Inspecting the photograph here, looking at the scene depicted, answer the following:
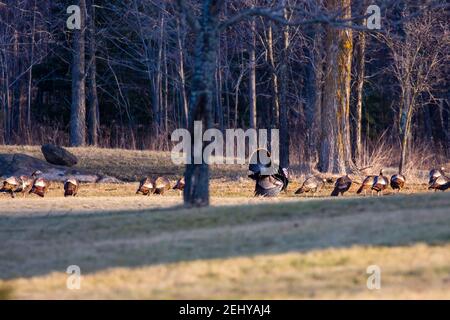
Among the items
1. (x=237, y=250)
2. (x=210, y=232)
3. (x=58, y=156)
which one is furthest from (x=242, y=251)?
(x=58, y=156)

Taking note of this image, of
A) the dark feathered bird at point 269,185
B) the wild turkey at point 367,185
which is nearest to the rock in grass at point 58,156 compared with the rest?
the dark feathered bird at point 269,185

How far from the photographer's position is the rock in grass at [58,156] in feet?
102

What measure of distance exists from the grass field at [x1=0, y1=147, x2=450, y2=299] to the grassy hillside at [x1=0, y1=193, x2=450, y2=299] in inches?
0.6

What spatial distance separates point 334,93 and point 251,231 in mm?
17492

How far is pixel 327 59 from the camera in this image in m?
30.7

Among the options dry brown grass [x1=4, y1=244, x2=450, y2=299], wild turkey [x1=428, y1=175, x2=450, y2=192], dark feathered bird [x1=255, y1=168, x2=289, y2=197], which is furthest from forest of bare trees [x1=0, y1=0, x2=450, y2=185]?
dry brown grass [x1=4, y1=244, x2=450, y2=299]

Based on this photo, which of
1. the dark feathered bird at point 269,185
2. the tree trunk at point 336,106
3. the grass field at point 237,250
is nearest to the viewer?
the grass field at point 237,250

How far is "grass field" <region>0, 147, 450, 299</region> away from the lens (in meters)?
11.3

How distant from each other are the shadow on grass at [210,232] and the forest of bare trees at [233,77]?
36.6 feet

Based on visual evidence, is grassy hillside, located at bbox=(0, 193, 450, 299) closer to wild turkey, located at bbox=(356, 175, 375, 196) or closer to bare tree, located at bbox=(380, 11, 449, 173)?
wild turkey, located at bbox=(356, 175, 375, 196)

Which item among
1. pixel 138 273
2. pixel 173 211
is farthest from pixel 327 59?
pixel 138 273

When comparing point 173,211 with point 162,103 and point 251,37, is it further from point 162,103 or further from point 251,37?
point 162,103

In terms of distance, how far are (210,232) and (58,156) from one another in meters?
17.6

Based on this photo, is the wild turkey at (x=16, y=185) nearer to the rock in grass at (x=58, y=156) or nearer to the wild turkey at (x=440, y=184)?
the rock in grass at (x=58, y=156)
